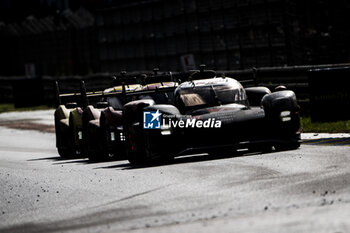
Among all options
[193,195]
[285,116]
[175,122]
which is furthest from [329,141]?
[193,195]

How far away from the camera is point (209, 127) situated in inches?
534

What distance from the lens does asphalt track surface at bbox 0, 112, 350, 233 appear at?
782 centimetres

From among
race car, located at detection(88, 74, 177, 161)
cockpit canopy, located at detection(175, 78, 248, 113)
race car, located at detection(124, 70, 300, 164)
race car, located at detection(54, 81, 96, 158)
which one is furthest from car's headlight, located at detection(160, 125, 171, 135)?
race car, located at detection(54, 81, 96, 158)

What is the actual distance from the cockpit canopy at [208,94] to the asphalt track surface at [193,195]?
2.89 feet

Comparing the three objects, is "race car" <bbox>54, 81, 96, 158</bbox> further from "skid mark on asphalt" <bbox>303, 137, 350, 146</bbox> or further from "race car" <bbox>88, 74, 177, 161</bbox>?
"skid mark on asphalt" <bbox>303, 137, 350, 146</bbox>

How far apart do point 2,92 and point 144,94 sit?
39333 millimetres

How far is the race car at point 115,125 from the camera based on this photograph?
16.2m

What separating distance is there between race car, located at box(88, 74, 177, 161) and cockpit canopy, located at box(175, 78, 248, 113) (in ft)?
2.43

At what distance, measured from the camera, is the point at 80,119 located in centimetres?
1875

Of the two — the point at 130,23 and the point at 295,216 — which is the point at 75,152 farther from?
the point at 130,23

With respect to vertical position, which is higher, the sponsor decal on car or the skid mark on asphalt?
the sponsor decal on car

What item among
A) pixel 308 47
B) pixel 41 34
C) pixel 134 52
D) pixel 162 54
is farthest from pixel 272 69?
pixel 41 34

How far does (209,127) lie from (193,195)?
4.01 m
